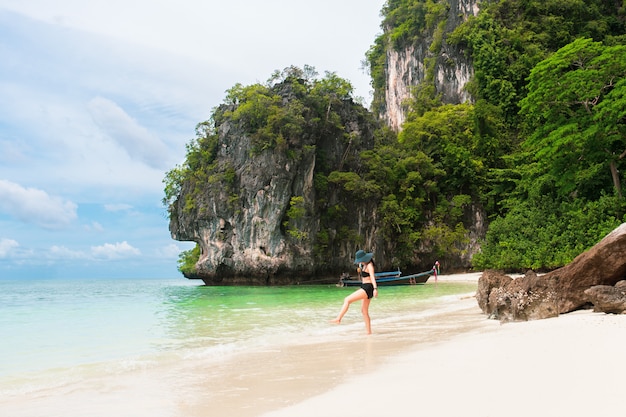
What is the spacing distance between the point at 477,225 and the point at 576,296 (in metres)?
26.1

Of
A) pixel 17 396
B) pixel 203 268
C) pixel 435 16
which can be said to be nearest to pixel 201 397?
pixel 17 396

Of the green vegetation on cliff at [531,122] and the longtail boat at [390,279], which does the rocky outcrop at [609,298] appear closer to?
the green vegetation on cliff at [531,122]

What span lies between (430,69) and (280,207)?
2110cm

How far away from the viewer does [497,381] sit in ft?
10.7

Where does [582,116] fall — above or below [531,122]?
below

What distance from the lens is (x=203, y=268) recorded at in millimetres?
29953

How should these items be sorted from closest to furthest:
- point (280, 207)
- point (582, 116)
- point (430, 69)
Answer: point (582, 116) → point (280, 207) → point (430, 69)

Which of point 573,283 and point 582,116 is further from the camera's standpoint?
point 582,116

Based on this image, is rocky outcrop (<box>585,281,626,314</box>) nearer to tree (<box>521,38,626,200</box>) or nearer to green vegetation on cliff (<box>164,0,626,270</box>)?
tree (<box>521,38,626,200</box>)

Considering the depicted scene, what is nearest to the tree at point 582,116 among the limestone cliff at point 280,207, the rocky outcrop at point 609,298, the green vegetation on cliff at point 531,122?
the green vegetation on cliff at point 531,122

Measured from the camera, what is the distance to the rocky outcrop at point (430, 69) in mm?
36375

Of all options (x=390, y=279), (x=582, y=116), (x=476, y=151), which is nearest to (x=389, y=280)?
(x=390, y=279)

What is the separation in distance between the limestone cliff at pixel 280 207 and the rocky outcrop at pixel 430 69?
33.8 ft

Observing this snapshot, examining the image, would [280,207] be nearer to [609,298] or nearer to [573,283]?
[573,283]
